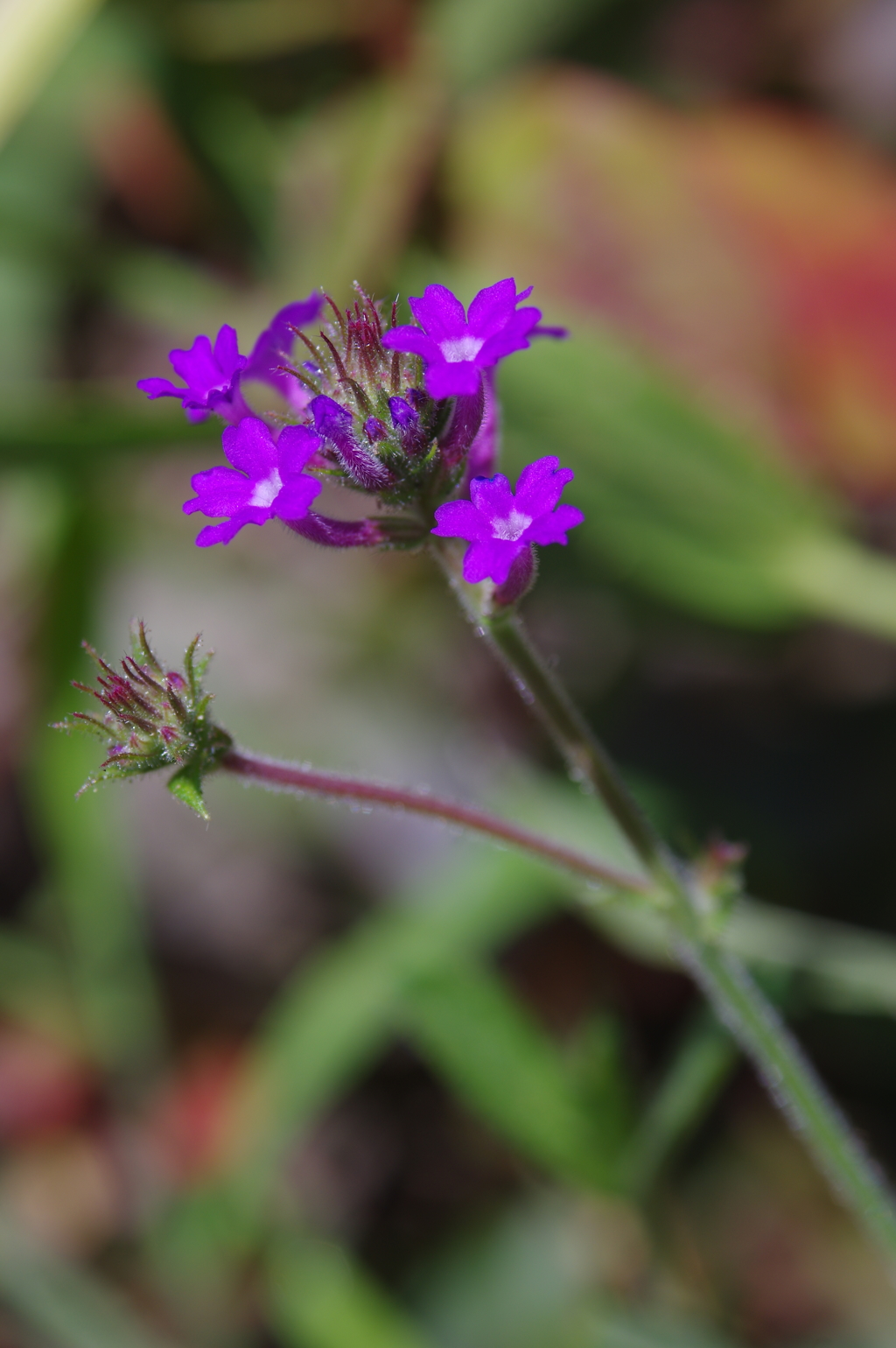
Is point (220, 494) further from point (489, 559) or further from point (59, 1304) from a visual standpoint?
point (59, 1304)

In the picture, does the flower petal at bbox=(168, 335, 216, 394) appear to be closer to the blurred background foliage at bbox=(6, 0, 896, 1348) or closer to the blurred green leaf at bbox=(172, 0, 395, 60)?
the blurred background foliage at bbox=(6, 0, 896, 1348)

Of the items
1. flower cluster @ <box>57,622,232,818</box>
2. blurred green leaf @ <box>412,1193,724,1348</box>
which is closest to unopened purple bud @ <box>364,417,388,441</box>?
flower cluster @ <box>57,622,232,818</box>

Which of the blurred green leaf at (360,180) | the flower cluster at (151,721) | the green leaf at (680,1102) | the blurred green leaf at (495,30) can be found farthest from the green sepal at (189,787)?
the blurred green leaf at (495,30)

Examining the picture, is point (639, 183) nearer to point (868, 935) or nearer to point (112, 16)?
point (112, 16)

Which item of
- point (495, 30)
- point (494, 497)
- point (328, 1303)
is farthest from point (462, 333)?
point (495, 30)

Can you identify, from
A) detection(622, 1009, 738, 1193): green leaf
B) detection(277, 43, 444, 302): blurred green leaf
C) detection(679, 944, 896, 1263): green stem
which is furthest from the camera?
detection(277, 43, 444, 302): blurred green leaf

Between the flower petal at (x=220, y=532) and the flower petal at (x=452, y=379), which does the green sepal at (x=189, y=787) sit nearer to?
the flower petal at (x=220, y=532)
